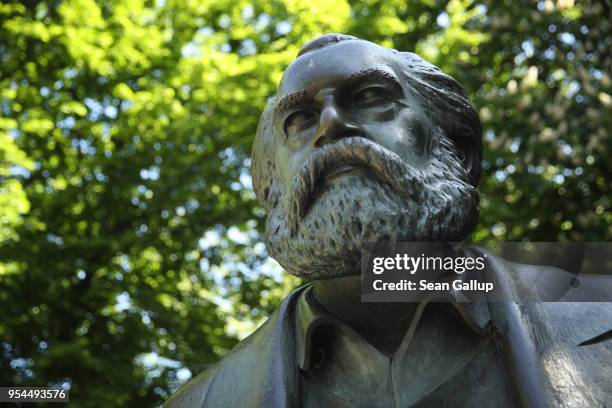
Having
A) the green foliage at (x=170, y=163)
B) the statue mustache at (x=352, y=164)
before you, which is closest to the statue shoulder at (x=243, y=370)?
the statue mustache at (x=352, y=164)

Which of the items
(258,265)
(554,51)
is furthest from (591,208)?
(258,265)

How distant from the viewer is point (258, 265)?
947cm

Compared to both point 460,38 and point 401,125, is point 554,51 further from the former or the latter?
point 401,125

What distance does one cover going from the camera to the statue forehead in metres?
2.43

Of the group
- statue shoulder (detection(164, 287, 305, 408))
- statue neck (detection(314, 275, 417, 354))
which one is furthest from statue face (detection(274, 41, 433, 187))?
statue shoulder (detection(164, 287, 305, 408))

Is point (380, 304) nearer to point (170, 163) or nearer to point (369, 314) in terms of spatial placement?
point (369, 314)

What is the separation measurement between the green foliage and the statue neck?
5645 mm

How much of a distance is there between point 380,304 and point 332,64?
0.75m

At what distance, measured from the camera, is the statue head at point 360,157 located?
2.23m

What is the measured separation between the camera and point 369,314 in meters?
2.35

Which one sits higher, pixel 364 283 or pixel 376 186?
pixel 376 186

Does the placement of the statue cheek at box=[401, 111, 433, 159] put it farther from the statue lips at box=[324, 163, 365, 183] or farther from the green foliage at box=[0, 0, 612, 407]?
the green foliage at box=[0, 0, 612, 407]

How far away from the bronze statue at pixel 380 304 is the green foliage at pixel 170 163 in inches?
219

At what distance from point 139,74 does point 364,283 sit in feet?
25.8
